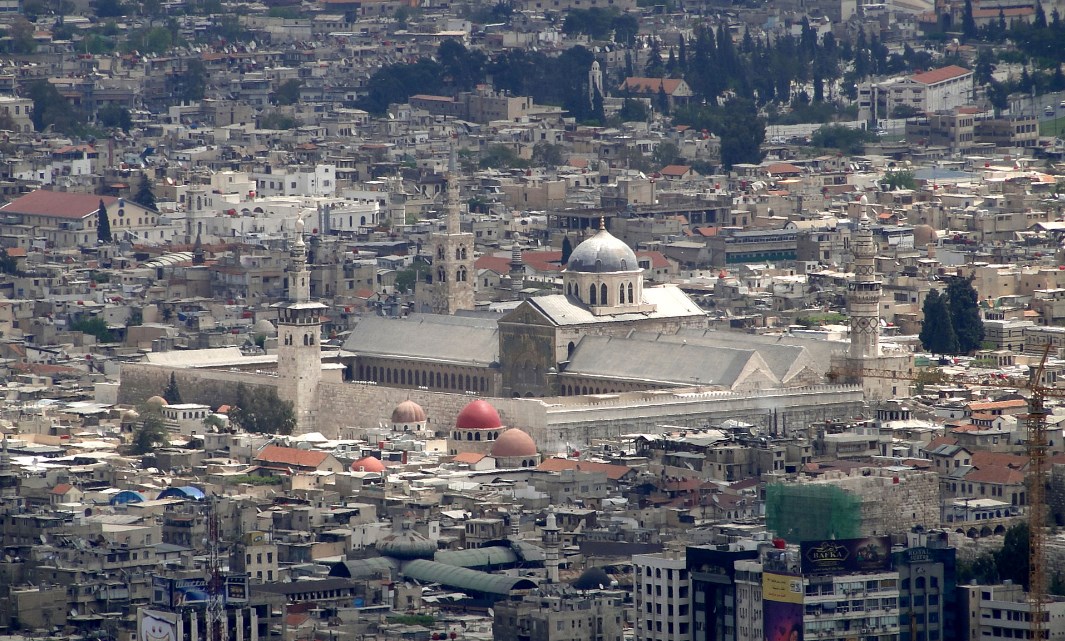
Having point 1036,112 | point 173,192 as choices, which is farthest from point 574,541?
point 1036,112

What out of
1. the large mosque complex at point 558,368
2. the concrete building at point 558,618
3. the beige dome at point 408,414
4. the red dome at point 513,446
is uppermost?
the large mosque complex at point 558,368

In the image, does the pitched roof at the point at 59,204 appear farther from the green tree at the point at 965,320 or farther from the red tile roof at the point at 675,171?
the green tree at the point at 965,320

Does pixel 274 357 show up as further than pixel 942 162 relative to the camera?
No

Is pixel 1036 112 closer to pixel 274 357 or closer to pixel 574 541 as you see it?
pixel 274 357

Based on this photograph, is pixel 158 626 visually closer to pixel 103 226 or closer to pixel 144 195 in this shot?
pixel 103 226

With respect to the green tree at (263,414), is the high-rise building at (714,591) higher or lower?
lower

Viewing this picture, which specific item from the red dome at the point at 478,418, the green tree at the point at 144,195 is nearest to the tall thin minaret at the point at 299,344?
the red dome at the point at 478,418

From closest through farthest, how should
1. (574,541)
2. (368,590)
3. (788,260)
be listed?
(368,590) → (574,541) → (788,260)
